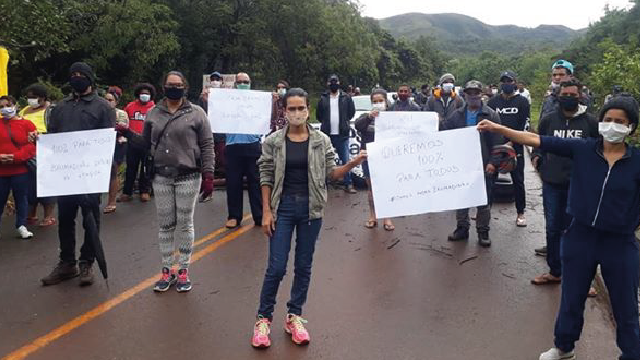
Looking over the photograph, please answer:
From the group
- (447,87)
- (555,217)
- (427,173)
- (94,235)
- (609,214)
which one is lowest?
(94,235)

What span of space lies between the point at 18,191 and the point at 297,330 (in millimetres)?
4693

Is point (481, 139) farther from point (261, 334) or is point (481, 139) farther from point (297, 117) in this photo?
point (261, 334)

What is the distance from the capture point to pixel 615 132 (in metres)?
3.45

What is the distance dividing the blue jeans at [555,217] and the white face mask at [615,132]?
1745mm

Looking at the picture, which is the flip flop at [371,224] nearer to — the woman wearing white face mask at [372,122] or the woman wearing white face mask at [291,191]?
the woman wearing white face mask at [372,122]

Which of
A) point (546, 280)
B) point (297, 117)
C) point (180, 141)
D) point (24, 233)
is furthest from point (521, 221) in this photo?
point (24, 233)

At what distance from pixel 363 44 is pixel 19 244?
3075 centimetres

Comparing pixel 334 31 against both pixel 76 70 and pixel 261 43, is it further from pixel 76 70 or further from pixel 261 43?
pixel 76 70

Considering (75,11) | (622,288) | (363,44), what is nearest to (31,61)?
(75,11)

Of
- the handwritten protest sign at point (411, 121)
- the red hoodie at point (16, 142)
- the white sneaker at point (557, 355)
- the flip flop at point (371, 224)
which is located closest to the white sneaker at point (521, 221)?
the flip flop at point (371, 224)

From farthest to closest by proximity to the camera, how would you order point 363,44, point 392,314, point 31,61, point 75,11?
point 363,44 → point 75,11 → point 31,61 → point 392,314

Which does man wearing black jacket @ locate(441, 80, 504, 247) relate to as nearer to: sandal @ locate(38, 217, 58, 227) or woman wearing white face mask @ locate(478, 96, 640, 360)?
woman wearing white face mask @ locate(478, 96, 640, 360)

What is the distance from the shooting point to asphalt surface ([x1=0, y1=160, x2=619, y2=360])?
161 inches

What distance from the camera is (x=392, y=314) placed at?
472cm
